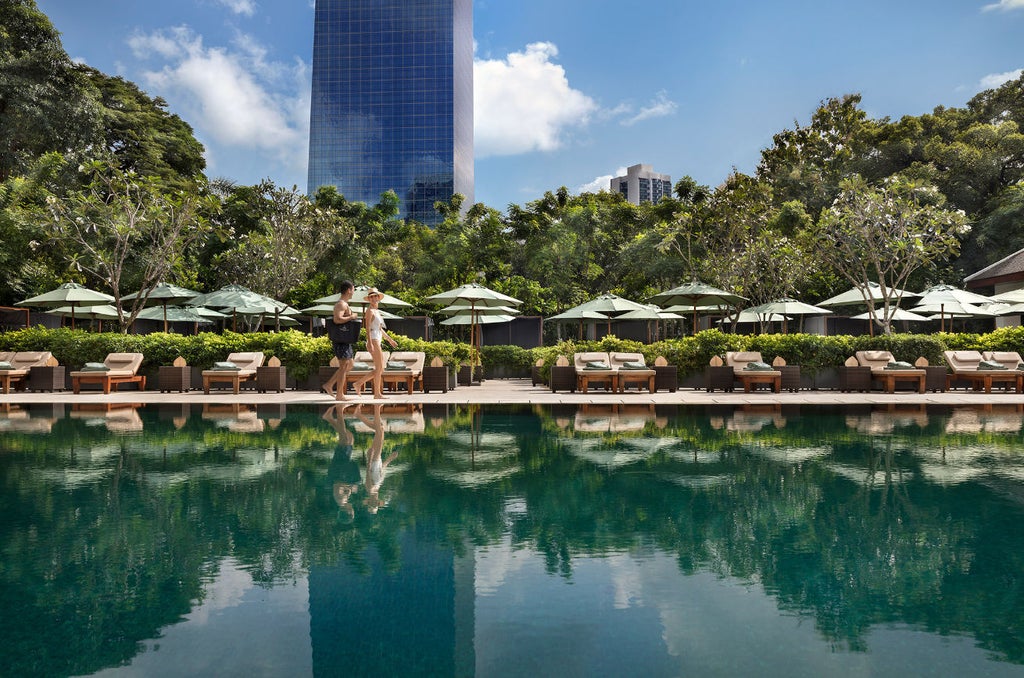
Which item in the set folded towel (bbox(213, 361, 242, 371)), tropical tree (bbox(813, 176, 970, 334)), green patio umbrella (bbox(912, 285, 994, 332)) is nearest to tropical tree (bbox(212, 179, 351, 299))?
folded towel (bbox(213, 361, 242, 371))

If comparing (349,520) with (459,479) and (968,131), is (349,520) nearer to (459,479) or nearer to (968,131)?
(459,479)

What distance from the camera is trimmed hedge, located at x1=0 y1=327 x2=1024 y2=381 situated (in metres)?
16.2

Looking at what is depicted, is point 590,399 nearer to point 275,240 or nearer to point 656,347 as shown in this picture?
point 656,347

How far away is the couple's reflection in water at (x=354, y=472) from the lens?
458 centimetres

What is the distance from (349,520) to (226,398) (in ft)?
35.0

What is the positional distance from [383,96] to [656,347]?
11619 cm

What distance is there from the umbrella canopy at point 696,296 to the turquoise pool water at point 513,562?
11508mm

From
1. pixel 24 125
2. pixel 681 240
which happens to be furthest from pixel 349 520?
pixel 24 125

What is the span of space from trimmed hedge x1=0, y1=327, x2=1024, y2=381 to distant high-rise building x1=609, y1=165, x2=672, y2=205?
112835 mm

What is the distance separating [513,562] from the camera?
3.38 meters

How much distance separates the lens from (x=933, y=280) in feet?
106

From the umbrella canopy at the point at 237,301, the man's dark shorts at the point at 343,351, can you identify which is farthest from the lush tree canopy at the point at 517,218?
the man's dark shorts at the point at 343,351

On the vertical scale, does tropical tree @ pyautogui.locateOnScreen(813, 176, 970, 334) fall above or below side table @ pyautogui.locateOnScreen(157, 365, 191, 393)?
above

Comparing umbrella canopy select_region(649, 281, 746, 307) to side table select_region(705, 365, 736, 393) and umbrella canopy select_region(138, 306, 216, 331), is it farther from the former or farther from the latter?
umbrella canopy select_region(138, 306, 216, 331)
